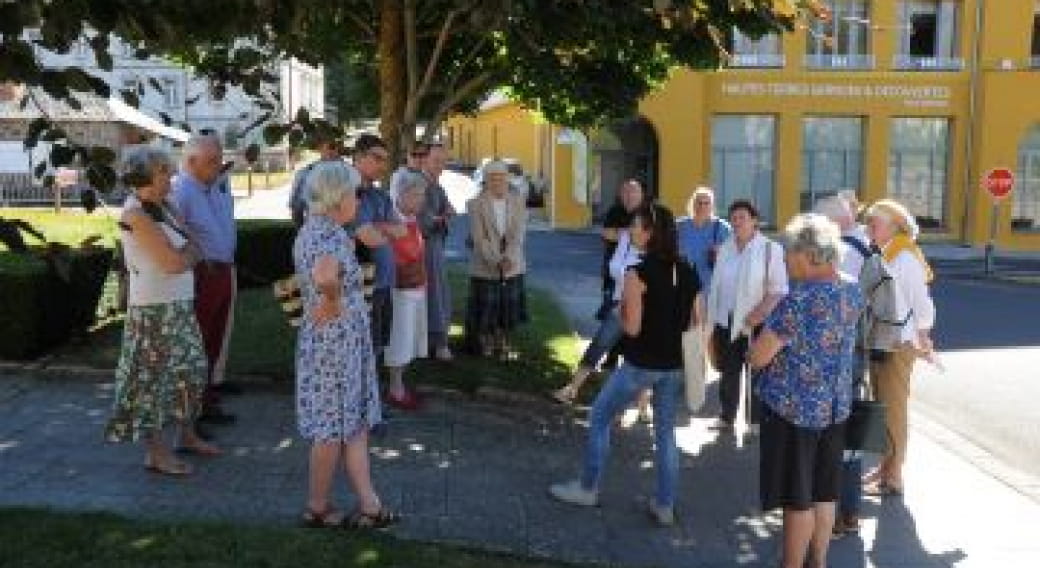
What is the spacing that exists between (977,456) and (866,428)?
338 centimetres

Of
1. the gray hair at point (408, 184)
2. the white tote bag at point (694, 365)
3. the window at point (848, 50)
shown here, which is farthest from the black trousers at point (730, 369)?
the window at point (848, 50)

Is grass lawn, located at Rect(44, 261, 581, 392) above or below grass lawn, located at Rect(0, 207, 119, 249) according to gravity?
below

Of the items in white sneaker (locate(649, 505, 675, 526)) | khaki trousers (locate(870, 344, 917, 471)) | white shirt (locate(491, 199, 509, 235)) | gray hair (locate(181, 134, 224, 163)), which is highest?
gray hair (locate(181, 134, 224, 163))

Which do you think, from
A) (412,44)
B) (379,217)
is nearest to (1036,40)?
(412,44)

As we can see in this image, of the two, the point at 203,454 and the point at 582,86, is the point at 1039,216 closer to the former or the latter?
the point at 582,86

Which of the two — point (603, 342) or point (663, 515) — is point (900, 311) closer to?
point (663, 515)

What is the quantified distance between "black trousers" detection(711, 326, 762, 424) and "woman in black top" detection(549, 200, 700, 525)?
7.20 ft

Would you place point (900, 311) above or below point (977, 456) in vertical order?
above

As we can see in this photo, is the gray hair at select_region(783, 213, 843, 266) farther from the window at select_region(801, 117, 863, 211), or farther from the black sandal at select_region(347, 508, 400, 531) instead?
the window at select_region(801, 117, 863, 211)

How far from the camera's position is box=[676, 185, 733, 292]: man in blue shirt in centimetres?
936

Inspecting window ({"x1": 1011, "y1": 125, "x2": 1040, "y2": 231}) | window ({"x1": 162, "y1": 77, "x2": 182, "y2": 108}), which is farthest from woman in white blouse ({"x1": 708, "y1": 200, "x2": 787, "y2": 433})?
window ({"x1": 1011, "y1": 125, "x2": 1040, "y2": 231})

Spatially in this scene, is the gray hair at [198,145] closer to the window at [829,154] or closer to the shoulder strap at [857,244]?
the shoulder strap at [857,244]

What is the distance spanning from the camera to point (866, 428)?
5.99 meters

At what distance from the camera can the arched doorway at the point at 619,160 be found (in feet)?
112
